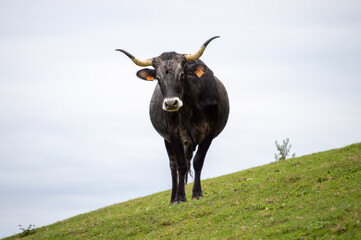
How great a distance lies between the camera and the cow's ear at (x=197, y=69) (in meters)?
15.1

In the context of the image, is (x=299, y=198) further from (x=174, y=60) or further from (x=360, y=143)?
(x=360, y=143)

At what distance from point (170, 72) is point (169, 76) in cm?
16

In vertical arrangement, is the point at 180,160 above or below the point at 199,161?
above

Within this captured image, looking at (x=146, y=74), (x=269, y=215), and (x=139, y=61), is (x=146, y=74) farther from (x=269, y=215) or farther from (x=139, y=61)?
(x=269, y=215)

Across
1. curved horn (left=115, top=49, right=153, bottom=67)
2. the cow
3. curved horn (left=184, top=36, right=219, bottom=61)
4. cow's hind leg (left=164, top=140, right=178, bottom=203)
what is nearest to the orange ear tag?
the cow

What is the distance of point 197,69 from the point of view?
1518cm

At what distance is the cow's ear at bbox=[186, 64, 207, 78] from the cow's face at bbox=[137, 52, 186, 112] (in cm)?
28

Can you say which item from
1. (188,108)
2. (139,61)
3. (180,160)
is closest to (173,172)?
(180,160)

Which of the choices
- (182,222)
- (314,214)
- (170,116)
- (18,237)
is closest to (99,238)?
(182,222)

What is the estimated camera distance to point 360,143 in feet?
74.2

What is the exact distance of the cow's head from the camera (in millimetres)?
13734

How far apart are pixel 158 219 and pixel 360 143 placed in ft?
41.9

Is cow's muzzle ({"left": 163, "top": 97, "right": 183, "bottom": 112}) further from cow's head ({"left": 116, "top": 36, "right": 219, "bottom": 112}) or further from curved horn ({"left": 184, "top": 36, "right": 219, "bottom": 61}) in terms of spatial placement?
curved horn ({"left": 184, "top": 36, "right": 219, "bottom": 61})

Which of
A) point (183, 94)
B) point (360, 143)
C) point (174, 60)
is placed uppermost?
point (174, 60)
